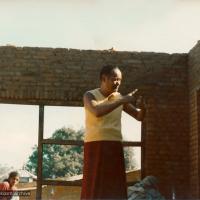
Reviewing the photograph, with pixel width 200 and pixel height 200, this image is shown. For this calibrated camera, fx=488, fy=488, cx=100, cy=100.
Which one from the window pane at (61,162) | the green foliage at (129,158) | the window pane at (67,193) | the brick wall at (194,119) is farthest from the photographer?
the green foliage at (129,158)

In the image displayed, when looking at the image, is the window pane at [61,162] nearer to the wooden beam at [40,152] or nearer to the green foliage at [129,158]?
the green foliage at [129,158]

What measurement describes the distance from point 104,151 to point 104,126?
0.16 metres

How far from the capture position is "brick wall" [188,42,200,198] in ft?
24.2

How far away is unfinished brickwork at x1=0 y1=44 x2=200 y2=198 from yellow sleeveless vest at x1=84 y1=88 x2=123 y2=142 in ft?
15.2

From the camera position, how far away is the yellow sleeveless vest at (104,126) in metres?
3.10

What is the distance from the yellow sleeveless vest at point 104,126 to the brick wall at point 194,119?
14.4ft

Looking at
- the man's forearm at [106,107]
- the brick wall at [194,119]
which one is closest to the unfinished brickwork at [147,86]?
the brick wall at [194,119]

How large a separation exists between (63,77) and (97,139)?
4952 millimetres

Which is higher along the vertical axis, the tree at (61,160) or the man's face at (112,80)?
the tree at (61,160)

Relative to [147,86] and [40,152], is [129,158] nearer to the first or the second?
[147,86]

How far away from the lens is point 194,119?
7.61m

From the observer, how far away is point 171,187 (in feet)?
25.3

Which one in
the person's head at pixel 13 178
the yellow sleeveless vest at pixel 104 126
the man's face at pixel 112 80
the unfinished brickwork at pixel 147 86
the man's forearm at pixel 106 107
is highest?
the unfinished brickwork at pixel 147 86

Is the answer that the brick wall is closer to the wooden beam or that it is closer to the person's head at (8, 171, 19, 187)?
the wooden beam
